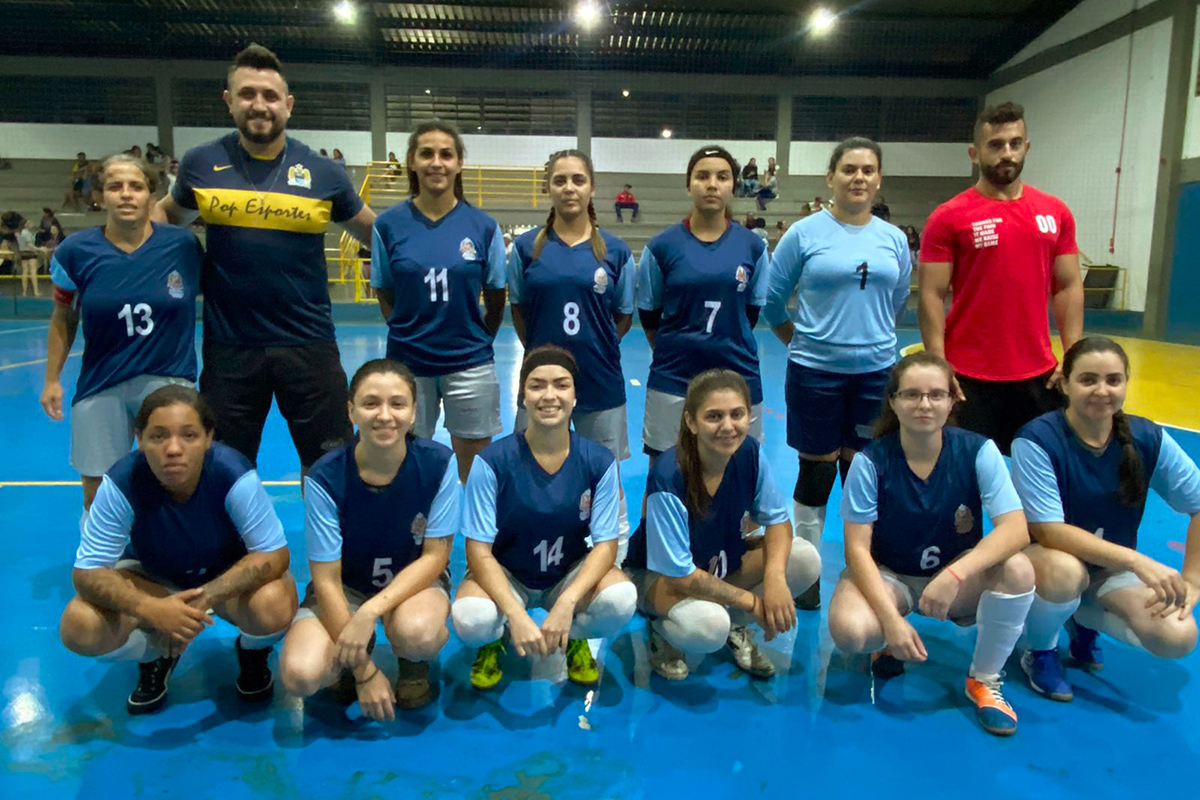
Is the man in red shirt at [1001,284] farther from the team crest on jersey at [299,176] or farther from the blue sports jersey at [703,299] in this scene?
the team crest on jersey at [299,176]

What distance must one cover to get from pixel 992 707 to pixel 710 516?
1076mm

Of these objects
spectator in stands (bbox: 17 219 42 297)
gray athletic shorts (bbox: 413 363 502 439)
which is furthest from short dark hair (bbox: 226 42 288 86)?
spectator in stands (bbox: 17 219 42 297)

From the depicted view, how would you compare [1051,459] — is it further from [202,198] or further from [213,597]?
[202,198]

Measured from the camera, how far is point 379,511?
263 cm

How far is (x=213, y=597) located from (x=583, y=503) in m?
1.24

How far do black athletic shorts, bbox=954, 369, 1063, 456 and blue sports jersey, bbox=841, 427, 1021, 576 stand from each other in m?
0.48

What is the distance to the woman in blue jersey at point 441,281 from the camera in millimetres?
3207

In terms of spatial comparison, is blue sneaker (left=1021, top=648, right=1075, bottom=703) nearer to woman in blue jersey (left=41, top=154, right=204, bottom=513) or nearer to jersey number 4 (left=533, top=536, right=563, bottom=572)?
jersey number 4 (left=533, top=536, right=563, bottom=572)

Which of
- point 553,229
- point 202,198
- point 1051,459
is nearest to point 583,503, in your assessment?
point 553,229

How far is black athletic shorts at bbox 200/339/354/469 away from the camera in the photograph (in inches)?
122

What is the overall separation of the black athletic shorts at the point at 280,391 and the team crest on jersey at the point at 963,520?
2.40 metres

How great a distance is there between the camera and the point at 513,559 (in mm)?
2793

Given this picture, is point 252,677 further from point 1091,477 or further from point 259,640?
point 1091,477

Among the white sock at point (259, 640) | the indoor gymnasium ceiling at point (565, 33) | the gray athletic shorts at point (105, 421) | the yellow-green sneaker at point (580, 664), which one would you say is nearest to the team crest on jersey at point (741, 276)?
the yellow-green sneaker at point (580, 664)
